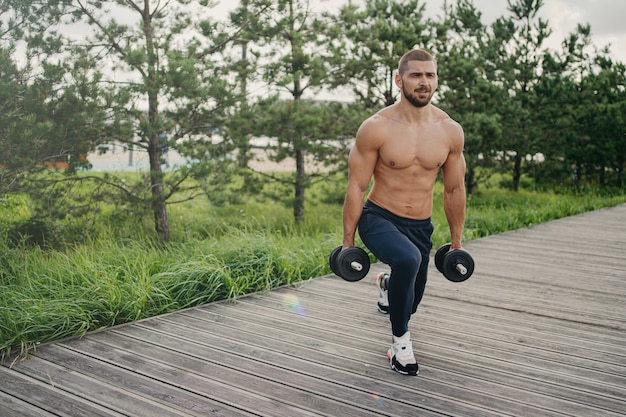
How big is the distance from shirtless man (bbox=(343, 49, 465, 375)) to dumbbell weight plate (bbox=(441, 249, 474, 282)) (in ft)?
0.40

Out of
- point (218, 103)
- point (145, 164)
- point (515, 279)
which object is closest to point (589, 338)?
point (515, 279)

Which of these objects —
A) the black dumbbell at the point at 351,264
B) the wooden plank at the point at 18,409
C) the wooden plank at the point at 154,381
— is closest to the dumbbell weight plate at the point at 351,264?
the black dumbbell at the point at 351,264

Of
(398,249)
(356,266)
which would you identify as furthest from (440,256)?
→ (356,266)

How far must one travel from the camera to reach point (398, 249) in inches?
111

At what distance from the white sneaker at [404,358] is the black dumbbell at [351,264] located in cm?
37

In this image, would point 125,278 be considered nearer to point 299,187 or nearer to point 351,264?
point 351,264

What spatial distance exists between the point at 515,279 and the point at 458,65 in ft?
21.3

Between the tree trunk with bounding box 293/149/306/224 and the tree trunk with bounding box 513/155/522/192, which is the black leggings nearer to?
the tree trunk with bounding box 293/149/306/224

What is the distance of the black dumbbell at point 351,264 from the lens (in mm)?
2857

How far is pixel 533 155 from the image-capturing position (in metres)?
13.5

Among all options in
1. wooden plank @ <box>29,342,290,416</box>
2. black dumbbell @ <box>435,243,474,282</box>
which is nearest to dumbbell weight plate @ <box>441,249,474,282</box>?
black dumbbell @ <box>435,243,474,282</box>

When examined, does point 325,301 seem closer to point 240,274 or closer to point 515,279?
point 240,274

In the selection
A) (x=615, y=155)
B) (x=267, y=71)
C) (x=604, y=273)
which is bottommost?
(x=604, y=273)

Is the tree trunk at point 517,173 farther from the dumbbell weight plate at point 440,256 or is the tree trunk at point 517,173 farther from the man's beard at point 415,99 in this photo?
the man's beard at point 415,99
